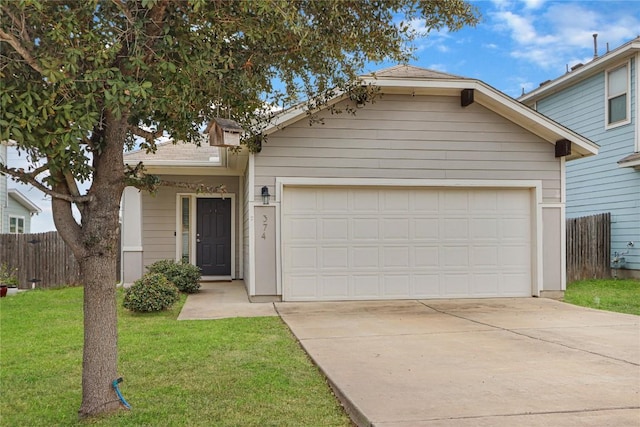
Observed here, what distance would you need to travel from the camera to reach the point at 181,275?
33.9 feet

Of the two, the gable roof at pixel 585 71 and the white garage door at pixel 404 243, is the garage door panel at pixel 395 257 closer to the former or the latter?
the white garage door at pixel 404 243

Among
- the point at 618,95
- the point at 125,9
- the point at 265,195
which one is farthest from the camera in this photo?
the point at 618,95

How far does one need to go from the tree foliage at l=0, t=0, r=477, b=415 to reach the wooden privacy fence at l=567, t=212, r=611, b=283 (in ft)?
33.4

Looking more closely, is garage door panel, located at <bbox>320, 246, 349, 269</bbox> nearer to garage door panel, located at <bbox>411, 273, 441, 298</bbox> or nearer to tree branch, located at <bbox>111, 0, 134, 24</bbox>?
garage door panel, located at <bbox>411, 273, 441, 298</bbox>

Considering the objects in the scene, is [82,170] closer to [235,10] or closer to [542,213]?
[235,10]

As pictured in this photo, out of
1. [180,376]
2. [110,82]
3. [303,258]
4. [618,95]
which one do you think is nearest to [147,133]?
[110,82]

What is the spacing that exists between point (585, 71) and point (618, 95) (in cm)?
115

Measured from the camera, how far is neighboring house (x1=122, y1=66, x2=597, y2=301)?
9086 mm

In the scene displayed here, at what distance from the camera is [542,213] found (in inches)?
385

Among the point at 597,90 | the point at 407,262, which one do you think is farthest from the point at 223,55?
the point at 597,90

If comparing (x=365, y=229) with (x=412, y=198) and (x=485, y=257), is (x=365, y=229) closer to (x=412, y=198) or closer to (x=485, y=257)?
(x=412, y=198)

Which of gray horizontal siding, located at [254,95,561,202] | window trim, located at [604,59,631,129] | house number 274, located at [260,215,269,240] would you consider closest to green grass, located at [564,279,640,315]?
gray horizontal siding, located at [254,95,561,202]

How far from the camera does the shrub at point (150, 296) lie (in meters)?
7.81

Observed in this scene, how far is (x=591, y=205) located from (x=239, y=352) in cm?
1224
